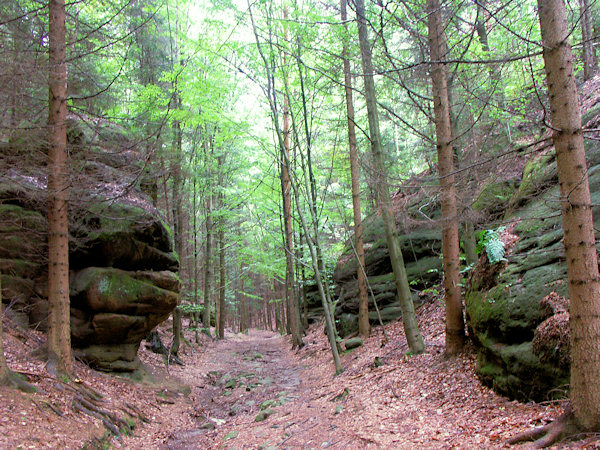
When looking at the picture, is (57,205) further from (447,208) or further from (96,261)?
(447,208)

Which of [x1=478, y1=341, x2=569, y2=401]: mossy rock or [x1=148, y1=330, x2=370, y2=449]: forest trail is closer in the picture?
[x1=478, y1=341, x2=569, y2=401]: mossy rock

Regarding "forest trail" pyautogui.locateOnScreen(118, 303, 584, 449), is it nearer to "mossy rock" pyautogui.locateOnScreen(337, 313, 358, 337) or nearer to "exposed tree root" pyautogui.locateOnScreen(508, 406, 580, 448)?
"exposed tree root" pyautogui.locateOnScreen(508, 406, 580, 448)

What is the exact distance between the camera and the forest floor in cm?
485

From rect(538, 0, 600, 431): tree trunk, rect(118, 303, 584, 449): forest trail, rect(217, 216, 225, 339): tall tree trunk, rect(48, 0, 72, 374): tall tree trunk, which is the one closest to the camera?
rect(538, 0, 600, 431): tree trunk

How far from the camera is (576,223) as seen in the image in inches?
141

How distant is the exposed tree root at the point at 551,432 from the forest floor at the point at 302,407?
157 millimetres

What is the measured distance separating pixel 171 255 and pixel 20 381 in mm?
5730

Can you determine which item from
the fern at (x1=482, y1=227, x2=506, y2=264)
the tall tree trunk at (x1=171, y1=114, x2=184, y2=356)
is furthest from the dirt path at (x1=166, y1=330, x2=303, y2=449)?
the fern at (x1=482, y1=227, x2=506, y2=264)

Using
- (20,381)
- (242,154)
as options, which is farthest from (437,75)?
(242,154)

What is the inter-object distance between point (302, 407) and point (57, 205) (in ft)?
21.2

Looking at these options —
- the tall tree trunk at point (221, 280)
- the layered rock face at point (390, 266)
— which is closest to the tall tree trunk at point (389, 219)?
the layered rock face at point (390, 266)

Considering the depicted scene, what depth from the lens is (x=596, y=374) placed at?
136 inches

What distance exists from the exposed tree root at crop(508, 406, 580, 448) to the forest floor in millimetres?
157

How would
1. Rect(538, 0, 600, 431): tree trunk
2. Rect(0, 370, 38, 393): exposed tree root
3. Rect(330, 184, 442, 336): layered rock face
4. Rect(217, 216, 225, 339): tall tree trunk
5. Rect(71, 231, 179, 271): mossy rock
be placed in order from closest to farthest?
Rect(538, 0, 600, 431): tree trunk, Rect(0, 370, 38, 393): exposed tree root, Rect(71, 231, 179, 271): mossy rock, Rect(330, 184, 442, 336): layered rock face, Rect(217, 216, 225, 339): tall tree trunk
